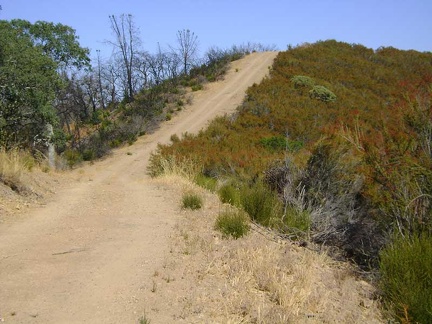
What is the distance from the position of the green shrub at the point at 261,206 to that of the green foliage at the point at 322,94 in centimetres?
2122

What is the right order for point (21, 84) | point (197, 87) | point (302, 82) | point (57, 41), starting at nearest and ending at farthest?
point (21, 84) → point (57, 41) → point (302, 82) → point (197, 87)

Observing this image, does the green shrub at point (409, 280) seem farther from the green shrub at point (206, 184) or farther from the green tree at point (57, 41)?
the green tree at point (57, 41)

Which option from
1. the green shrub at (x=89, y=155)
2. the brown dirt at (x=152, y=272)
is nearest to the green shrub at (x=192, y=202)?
the brown dirt at (x=152, y=272)

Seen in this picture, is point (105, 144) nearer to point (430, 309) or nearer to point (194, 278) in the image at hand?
point (194, 278)

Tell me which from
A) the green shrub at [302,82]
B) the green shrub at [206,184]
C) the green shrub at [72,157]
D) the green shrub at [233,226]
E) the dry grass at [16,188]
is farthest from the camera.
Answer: the green shrub at [302,82]

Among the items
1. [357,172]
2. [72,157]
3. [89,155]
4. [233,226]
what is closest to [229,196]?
[233,226]

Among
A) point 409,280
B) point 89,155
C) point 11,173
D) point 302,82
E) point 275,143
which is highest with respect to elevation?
point 302,82

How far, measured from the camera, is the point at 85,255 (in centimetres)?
574

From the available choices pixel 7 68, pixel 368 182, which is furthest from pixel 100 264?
pixel 7 68

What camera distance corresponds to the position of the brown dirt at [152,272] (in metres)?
4.35

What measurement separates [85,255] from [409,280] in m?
3.96

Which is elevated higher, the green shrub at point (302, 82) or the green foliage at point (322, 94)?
the green shrub at point (302, 82)

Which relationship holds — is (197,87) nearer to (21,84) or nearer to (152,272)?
(21,84)

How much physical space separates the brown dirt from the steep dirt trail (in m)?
0.01
